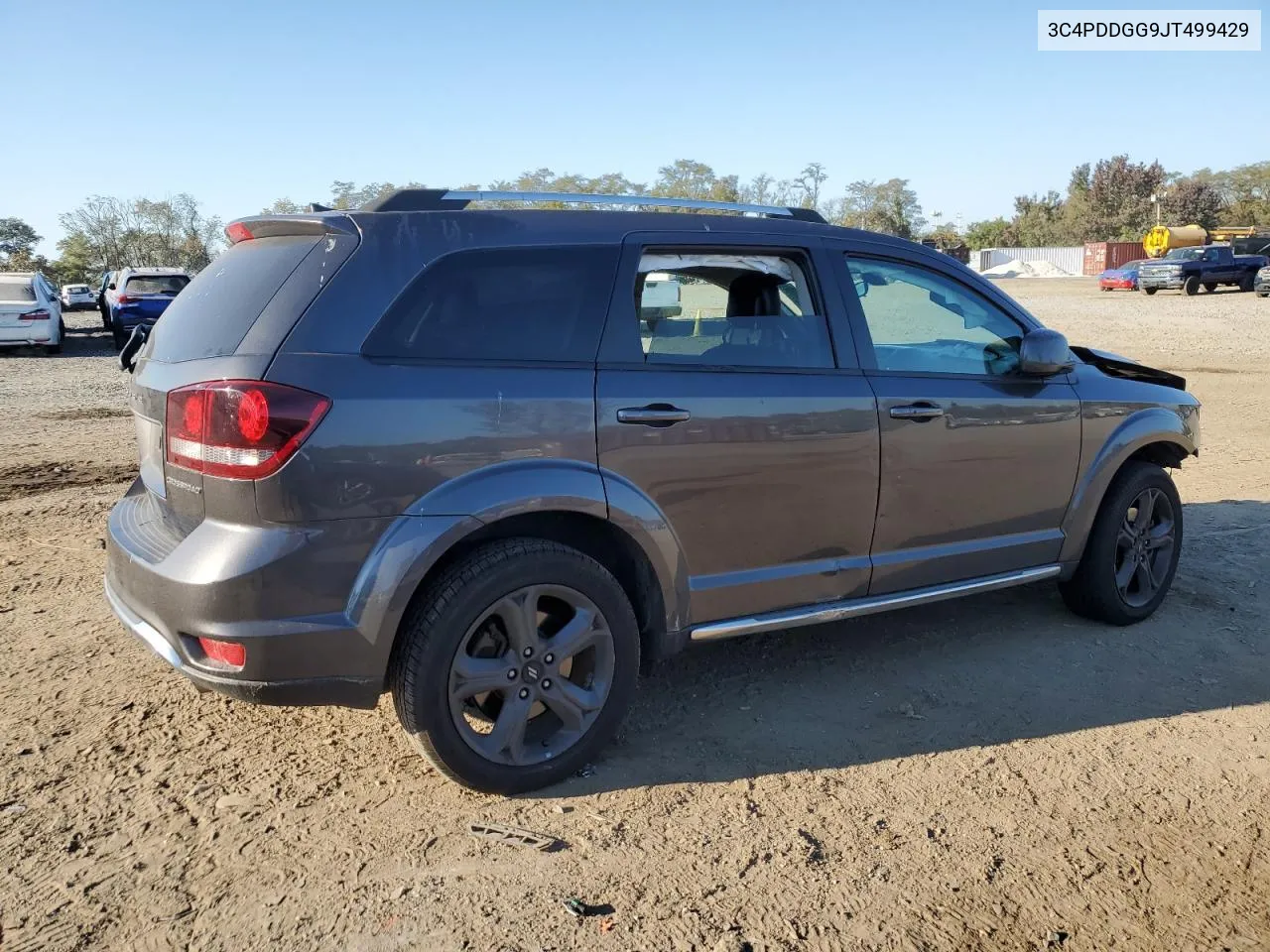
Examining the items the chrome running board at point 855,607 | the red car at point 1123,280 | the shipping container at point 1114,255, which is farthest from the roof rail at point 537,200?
the shipping container at point 1114,255

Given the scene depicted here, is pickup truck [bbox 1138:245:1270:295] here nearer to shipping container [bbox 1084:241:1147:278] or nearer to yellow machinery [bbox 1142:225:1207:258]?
yellow machinery [bbox 1142:225:1207:258]

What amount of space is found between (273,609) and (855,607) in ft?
7.31

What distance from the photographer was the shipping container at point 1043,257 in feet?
237

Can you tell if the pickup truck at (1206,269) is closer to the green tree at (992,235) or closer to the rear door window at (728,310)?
the rear door window at (728,310)

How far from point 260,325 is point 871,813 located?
246 centimetres

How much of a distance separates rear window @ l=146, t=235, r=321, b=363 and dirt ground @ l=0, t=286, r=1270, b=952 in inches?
56.8

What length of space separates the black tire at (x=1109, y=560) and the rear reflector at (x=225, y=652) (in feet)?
12.6

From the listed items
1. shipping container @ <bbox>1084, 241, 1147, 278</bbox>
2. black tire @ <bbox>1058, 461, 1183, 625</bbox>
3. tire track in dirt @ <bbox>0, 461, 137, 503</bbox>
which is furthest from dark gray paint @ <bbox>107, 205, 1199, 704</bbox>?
shipping container @ <bbox>1084, 241, 1147, 278</bbox>

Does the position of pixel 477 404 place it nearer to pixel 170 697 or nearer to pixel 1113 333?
pixel 170 697

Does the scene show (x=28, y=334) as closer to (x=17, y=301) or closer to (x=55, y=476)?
(x=17, y=301)

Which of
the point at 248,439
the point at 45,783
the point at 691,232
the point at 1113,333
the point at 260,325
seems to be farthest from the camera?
the point at 1113,333

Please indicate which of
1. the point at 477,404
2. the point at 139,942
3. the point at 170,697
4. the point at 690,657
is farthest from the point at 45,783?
the point at 690,657

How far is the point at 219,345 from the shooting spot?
322 cm

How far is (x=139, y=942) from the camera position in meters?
2.65
